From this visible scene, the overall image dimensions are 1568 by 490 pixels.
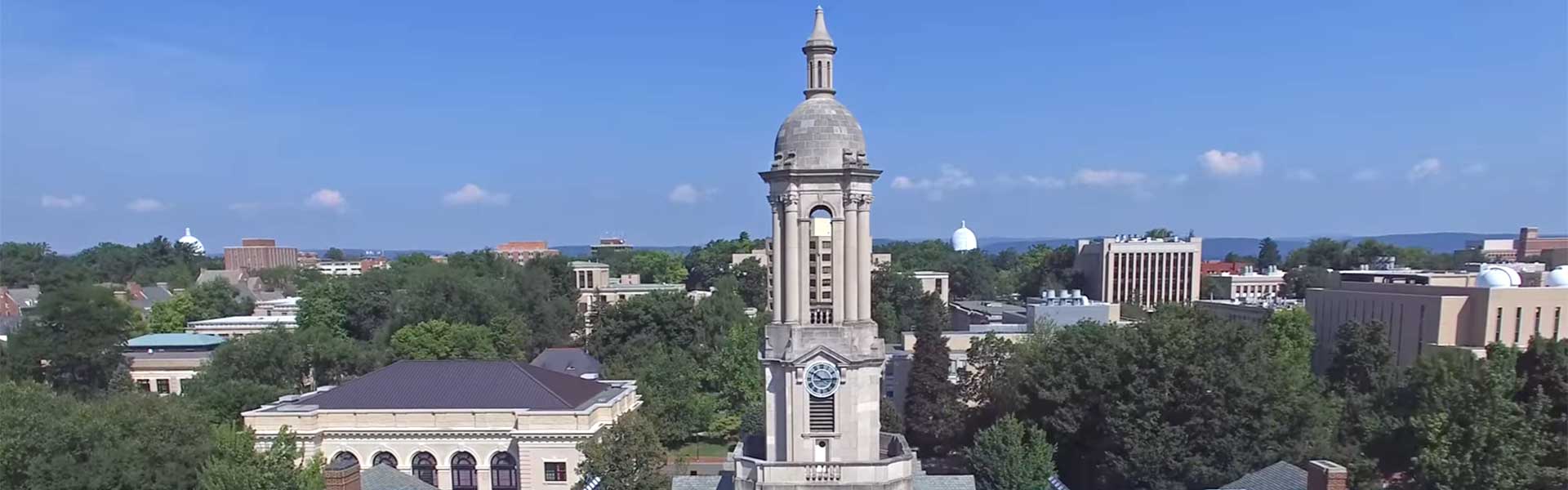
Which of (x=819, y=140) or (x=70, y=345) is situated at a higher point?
(x=819, y=140)

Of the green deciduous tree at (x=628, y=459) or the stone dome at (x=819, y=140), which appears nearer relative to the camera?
the stone dome at (x=819, y=140)

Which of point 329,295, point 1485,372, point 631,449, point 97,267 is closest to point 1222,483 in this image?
point 1485,372

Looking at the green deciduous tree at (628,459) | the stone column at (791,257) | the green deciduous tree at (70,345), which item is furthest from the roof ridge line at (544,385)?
the green deciduous tree at (70,345)

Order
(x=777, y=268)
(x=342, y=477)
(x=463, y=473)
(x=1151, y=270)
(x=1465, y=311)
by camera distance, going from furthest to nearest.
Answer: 1. (x=1151, y=270)
2. (x=1465, y=311)
3. (x=463, y=473)
4. (x=342, y=477)
5. (x=777, y=268)

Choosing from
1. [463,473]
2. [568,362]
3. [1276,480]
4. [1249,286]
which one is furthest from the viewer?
[1249,286]

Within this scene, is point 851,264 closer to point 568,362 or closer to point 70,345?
point 568,362

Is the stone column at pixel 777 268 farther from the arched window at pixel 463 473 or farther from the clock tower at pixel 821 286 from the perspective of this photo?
the arched window at pixel 463 473

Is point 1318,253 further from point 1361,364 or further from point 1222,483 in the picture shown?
point 1222,483

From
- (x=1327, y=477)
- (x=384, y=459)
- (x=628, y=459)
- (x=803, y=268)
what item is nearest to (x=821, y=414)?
(x=803, y=268)
